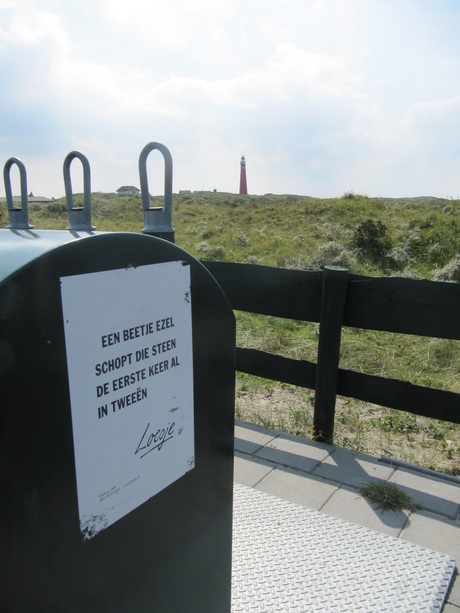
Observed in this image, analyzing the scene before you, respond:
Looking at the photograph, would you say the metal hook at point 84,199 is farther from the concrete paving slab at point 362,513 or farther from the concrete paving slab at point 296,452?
the concrete paving slab at point 296,452

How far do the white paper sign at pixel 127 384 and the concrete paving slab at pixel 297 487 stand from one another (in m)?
1.62

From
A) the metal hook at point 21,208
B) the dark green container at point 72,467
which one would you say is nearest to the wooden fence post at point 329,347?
the dark green container at point 72,467

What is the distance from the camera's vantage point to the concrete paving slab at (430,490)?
288 cm

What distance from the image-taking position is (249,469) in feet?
11.0

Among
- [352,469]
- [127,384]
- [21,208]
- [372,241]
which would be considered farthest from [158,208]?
[372,241]

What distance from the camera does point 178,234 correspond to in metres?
20.3

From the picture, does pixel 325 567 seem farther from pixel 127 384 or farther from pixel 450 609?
pixel 127 384

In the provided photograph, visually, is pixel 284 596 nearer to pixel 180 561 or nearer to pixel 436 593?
pixel 436 593

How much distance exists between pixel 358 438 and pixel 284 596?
1.88 metres

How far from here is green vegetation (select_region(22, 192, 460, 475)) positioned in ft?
13.5

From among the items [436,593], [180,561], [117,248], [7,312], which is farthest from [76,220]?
[436,593]

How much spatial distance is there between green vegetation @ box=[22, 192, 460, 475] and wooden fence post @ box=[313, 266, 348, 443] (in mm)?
262

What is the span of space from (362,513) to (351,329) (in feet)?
14.9
